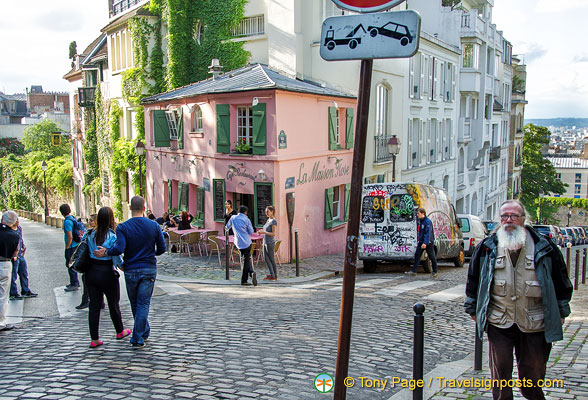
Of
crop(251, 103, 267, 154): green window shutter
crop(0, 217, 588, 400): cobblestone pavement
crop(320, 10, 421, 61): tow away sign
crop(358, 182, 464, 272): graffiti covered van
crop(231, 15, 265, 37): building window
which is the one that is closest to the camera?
crop(320, 10, 421, 61): tow away sign

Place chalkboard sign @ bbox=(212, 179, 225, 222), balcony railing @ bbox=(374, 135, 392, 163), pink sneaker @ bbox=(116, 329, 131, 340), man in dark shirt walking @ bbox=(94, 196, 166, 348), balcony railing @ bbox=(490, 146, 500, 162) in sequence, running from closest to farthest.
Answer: man in dark shirt walking @ bbox=(94, 196, 166, 348), pink sneaker @ bbox=(116, 329, 131, 340), chalkboard sign @ bbox=(212, 179, 225, 222), balcony railing @ bbox=(374, 135, 392, 163), balcony railing @ bbox=(490, 146, 500, 162)

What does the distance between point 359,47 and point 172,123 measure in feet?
59.7

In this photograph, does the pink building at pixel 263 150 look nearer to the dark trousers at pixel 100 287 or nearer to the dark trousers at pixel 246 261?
the dark trousers at pixel 246 261

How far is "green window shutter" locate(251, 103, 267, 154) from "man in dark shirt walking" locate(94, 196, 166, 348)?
10276 mm

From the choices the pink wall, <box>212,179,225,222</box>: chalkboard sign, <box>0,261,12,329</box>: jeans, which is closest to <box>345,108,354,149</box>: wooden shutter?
the pink wall

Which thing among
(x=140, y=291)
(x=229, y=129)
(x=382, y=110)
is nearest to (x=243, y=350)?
(x=140, y=291)

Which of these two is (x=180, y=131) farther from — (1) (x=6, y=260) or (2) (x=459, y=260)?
(1) (x=6, y=260)

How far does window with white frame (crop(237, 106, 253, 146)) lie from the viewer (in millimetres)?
17312

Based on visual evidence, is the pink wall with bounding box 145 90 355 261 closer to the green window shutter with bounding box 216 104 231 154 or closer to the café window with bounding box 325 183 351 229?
the green window shutter with bounding box 216 104 231 154

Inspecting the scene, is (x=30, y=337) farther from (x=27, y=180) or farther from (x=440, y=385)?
(x=27, y=180)

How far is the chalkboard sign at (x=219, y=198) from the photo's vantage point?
57.9 ft

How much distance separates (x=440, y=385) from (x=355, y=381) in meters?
0.79

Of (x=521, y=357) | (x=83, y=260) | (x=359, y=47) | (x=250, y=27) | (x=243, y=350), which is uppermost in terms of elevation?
(x=250, y=27)

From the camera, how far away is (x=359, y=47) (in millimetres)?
3895
